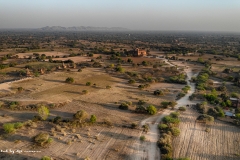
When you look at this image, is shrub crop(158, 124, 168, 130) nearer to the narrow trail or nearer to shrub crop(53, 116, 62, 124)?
the narrow trail

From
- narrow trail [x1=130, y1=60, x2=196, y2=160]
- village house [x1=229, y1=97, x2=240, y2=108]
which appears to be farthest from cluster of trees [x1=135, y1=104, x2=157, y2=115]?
village house [x1=229, y1=97, x2=240, y2=108]

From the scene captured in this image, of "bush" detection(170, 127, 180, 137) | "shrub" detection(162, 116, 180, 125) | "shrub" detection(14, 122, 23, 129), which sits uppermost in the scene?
"shrub" detection(14, 122, 23, 129)

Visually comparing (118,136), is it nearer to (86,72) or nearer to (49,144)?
(49,144)

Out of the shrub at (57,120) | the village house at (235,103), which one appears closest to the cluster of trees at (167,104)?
the village house at (235,103)

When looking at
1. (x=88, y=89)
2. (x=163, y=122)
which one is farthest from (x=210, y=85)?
(x=88, y=89)

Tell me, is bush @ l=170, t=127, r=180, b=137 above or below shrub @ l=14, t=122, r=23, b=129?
below

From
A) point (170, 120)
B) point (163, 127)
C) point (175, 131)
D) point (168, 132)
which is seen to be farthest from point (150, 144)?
point (170, 120)

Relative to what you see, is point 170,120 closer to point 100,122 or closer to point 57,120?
point 100,122

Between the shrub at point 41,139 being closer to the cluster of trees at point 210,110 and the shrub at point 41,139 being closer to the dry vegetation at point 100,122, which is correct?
the dry vegetation at point 100,122
